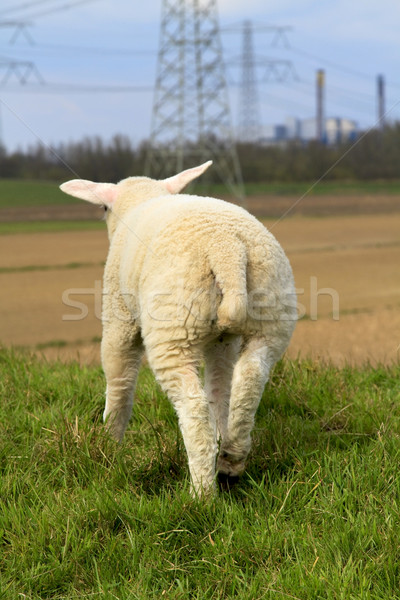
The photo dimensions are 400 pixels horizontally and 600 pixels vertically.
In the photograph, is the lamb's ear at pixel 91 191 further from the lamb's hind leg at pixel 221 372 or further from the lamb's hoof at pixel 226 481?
the lamb's hoof at pixel 226 481

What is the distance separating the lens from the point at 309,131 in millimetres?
76938

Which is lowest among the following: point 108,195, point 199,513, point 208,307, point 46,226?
point 46,226

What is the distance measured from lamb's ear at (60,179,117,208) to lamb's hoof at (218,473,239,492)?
5.75 feet

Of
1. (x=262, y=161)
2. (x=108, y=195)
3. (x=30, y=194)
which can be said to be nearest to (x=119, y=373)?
(x=108, y=195)

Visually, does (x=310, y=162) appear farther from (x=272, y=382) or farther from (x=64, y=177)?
(x=272, y=382)

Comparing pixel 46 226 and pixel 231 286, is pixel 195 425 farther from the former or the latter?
pixel 46 226

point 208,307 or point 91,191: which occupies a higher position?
point 91,191

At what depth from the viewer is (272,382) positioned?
4.25 metres

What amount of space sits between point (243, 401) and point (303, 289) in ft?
26.7

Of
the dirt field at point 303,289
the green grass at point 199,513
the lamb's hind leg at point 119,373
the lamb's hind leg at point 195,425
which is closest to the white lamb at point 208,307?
the lamb's hind leg at point 195,425

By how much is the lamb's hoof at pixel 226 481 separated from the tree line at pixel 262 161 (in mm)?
43474

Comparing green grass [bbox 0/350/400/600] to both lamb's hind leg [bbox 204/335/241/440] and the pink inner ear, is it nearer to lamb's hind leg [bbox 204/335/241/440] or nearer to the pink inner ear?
lamb's hind leg [bbox 204/335/241/440]

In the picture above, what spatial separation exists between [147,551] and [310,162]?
50.1m

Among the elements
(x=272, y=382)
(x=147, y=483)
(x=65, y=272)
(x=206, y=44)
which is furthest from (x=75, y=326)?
(x=206, y=44)
